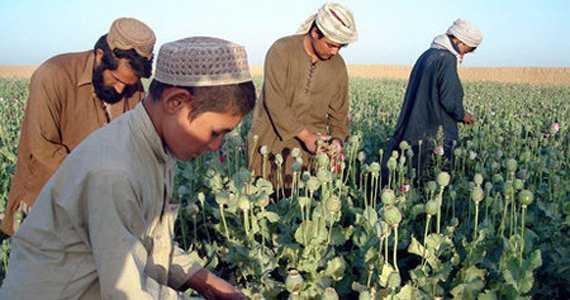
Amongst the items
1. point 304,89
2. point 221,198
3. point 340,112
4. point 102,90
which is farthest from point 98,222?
point 340,112

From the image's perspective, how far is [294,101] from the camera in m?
3.48

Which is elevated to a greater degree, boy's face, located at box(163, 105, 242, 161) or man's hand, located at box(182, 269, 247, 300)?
boy's face, located at box(163, 105, 242, 161)

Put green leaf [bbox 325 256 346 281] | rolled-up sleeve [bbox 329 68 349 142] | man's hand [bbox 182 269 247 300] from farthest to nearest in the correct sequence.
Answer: rolled-up sleeve [bbox 329 68 349 142] → green leaf [bbox 325 256 346 281] → man's hand [bbox 182 269 247 300]

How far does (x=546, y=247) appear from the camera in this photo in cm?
255

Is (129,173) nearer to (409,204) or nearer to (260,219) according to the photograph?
(260,219)

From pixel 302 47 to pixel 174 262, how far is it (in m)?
2.03

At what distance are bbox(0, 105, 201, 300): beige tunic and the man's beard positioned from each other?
47.0 inches

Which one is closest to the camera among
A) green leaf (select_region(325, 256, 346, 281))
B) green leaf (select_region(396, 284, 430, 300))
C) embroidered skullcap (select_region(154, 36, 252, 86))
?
embroidered skullcap (select_region(154, 36, 252, 86))

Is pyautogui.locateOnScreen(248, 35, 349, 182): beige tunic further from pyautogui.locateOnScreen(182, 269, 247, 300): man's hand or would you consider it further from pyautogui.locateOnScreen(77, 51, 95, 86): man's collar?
pyautogui.locateOnScreen(182, 269, 247, 300): man's hand

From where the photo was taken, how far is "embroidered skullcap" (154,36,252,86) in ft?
4.02

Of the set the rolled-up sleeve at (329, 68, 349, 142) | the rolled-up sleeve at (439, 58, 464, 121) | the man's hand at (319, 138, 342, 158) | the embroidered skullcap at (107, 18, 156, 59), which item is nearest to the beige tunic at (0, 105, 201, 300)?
the embroidered skullcap at (107, 18, 156, 59)

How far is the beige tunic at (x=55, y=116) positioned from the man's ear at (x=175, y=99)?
4.37 ft

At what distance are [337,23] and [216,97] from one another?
6.18 ft

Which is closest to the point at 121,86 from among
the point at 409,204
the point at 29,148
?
the point at 29,148
